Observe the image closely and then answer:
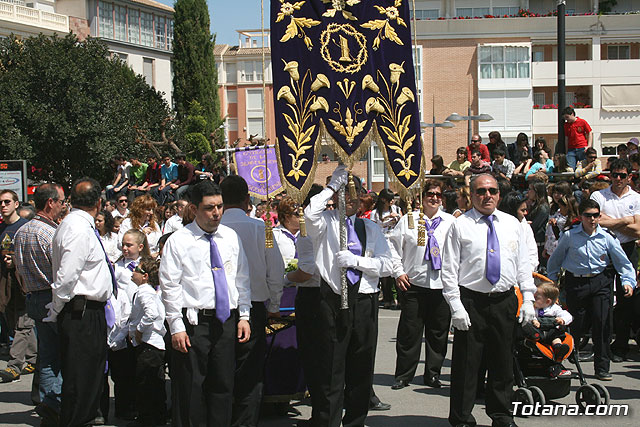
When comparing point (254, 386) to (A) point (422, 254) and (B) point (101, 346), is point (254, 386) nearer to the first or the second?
(B) point (101, 346)

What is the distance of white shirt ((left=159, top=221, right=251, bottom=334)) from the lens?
231 inches

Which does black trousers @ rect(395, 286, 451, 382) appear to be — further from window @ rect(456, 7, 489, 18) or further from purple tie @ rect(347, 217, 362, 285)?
window @ rect(456, 7, 489, 18)

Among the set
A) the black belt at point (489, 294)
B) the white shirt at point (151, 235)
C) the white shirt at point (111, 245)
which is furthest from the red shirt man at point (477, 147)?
the black belt at point (489, 294)

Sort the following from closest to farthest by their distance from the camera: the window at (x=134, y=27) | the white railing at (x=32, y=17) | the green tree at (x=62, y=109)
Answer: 1. the green tree at (x=62, y=109)
2. the white railing at (x=32, y=17)
3. the window at (x=134, y=27)

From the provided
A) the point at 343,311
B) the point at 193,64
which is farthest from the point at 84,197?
the point at 193,64

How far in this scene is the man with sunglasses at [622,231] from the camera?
9961 mm

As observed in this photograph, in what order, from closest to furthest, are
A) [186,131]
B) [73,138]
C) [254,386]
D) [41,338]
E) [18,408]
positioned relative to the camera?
[254,386]
[41,338]
[18,408]
[73,138]
[186,131]

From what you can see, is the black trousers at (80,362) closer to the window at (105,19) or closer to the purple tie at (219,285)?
the purple tie at (219,285)

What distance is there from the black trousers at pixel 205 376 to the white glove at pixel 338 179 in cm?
137

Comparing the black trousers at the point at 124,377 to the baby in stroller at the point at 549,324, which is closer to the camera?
the baby in stroller at the point at 549,324

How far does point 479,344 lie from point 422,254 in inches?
88.4

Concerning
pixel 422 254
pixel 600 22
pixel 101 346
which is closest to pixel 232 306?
pixel 101 346

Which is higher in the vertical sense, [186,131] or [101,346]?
[186,131]

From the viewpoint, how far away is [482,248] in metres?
6.66
